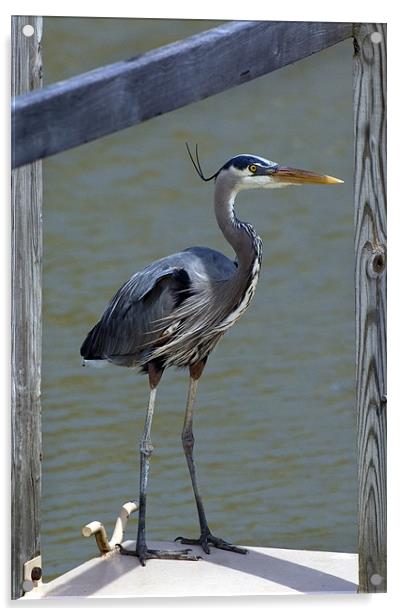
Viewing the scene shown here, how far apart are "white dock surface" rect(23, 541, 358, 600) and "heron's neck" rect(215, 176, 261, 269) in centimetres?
72

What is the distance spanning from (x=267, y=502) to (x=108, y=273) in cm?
73

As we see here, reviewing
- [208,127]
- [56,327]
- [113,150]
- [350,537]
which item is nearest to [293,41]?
[208,127]

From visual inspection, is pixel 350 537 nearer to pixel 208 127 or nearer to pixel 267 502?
pixel 267 502

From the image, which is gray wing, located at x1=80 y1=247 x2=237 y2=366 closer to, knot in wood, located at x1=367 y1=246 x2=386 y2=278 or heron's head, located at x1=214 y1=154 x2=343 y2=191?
heron's head, located at x1=214 y1=154 x2=343 y2=191

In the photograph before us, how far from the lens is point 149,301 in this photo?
321cm

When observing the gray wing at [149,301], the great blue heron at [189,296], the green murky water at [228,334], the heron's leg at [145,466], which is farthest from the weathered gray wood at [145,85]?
the heron's leg at [145,466]

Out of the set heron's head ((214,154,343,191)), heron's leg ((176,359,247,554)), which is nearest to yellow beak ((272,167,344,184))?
heron's head ((214,154,343,191))

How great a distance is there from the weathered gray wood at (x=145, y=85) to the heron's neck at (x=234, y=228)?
305 millimetres

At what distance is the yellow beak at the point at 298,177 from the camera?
3207mm

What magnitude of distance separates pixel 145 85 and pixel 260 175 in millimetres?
555

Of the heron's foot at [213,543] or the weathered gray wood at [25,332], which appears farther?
the heron's foot at [213,543]

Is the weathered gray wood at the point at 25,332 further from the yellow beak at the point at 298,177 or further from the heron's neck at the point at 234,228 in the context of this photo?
the yellow beak at the point at 298,177

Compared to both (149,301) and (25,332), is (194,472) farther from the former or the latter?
(25,332)

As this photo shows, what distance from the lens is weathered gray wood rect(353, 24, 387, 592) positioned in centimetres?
317
